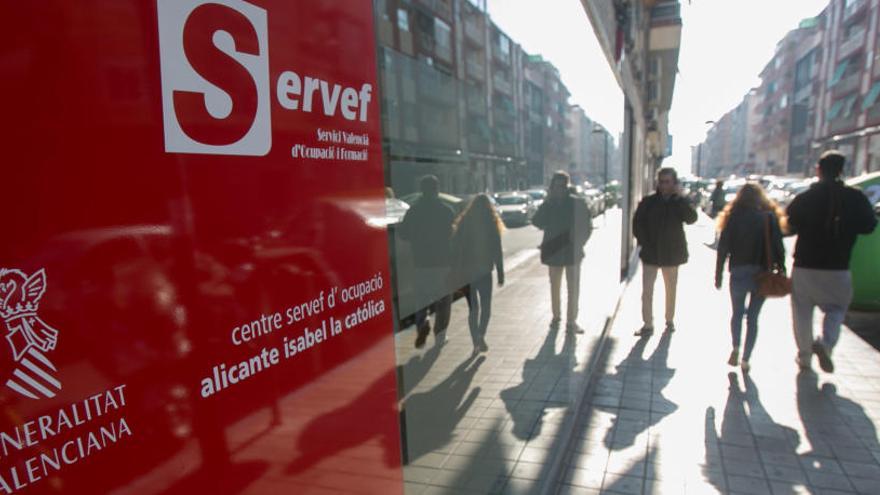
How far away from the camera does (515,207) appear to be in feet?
9.73

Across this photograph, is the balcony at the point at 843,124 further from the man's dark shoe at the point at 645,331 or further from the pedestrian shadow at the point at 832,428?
the pedestrian shadow at the point at 832,428

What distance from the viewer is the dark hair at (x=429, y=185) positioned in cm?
175

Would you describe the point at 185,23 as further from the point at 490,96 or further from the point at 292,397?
the point at 490,96

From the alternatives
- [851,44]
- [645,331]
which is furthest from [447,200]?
[851,44]

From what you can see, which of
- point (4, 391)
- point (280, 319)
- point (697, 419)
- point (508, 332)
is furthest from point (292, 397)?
point (697, 419)

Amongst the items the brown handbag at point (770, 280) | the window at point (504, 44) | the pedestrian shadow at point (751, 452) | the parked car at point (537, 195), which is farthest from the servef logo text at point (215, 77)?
the brown handbag at point (770, 280)

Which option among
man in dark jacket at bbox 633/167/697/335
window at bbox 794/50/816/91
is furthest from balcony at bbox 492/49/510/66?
window at bbox 794/50/816/91

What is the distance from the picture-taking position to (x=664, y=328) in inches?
255

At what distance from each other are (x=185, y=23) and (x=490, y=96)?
1762 millimetres

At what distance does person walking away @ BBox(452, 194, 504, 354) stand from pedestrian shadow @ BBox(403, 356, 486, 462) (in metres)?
0.19

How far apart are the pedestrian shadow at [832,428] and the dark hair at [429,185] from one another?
3.18m

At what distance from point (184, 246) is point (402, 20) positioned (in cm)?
108

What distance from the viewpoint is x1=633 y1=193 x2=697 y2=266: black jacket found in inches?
233

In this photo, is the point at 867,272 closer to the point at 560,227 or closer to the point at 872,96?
the point at 560,227
